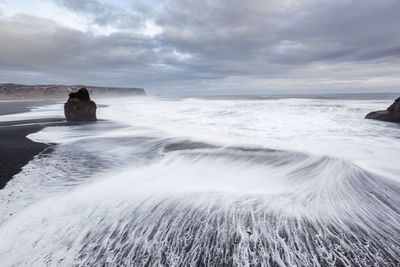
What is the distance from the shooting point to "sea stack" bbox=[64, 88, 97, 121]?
12727 mm

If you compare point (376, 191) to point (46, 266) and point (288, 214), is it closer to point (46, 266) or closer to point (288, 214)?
point (288, 214)

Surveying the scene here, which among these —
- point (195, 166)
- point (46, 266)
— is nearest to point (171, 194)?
point (195, 166)

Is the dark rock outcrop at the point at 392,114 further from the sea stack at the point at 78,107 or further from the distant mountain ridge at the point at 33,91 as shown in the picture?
the distant mountain ridge at the point at 33,91

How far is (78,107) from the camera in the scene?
12758 mm

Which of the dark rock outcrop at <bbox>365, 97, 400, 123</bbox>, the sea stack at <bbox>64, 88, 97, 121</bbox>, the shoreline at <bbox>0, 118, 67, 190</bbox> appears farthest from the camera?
the sea stack at <bbox>64, 88, 97, 121</bbox>

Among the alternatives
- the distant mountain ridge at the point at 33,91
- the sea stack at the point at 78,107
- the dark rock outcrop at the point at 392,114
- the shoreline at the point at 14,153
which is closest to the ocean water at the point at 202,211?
the shoreline at the point at 14,153

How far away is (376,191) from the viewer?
3643 mm

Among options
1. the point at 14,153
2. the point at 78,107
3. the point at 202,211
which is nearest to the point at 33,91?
the point at 78,107

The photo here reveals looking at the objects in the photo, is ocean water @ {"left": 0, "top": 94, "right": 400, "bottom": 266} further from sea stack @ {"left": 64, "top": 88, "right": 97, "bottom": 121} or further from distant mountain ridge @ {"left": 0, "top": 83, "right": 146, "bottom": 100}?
distant mountain ridge @ {"left": 0, "top": 83, "right": 146, "bottom": 100}

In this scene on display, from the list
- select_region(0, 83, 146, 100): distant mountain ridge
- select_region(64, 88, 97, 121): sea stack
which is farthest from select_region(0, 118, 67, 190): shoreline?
select_region(0, 83, 146, 100): distant mountain ridge

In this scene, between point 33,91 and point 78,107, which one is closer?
point 78,107

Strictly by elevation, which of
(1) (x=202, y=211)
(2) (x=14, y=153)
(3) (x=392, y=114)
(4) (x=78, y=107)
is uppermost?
(4) (x=78, y=107)

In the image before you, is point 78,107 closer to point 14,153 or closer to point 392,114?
point 14,153

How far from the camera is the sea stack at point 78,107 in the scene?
12.7 meters
